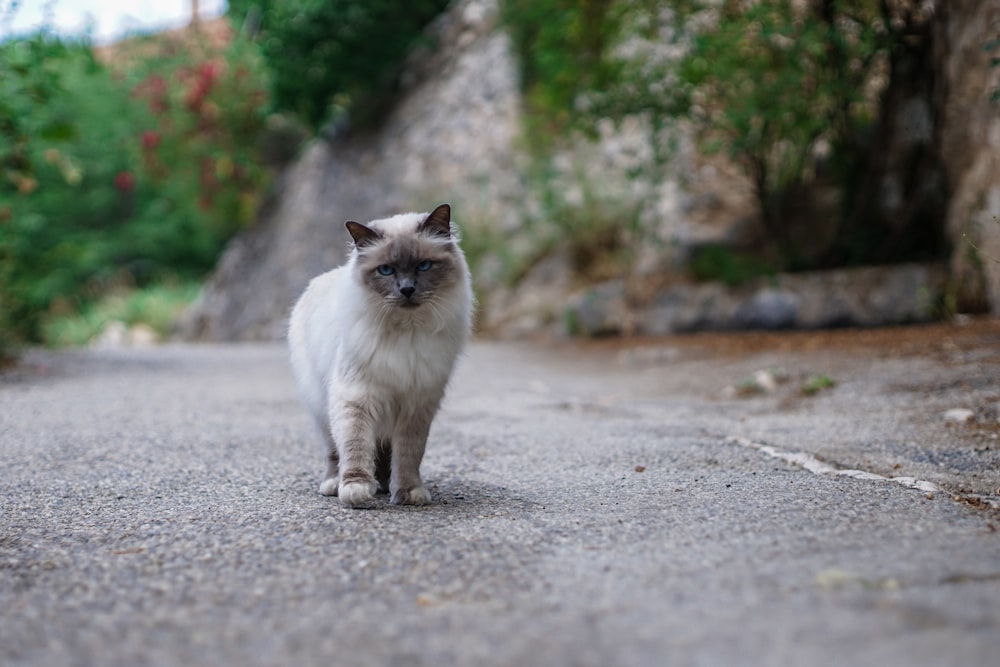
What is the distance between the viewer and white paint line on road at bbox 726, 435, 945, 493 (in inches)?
113

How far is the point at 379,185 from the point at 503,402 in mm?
8125

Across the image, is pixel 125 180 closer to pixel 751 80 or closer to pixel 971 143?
pixel 751 80

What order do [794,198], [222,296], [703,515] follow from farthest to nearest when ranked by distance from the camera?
[222,296]
[794,198]
[703,515]

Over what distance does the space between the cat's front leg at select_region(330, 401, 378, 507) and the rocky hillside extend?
1592 millimetres

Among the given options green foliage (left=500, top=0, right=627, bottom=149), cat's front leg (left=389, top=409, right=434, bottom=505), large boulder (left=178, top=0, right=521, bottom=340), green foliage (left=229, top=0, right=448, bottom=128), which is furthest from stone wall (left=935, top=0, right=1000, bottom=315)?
green foliage (left=229, top=0, right=448, bottom=128)

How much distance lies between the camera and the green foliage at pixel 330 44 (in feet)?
39.8

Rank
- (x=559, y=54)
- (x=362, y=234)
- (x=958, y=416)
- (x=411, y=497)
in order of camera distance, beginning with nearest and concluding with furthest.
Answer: (x=411, y=497)
(x=362, y=234)
(x=958, y=416)
(x=559, y=54)

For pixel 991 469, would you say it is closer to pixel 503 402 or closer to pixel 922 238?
pixel 503 402

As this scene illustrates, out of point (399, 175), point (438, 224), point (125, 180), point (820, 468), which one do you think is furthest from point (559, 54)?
point (125, 180)

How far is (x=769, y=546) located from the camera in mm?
2174

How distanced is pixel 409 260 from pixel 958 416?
9.16 ft

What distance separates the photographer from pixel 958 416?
13.3 ft

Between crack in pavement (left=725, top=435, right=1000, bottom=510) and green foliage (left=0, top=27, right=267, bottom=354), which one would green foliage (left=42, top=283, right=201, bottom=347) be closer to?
green foliage (left=0, top=27, right=267, bottom=354)

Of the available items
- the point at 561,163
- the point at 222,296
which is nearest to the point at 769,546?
the point at 561,163
